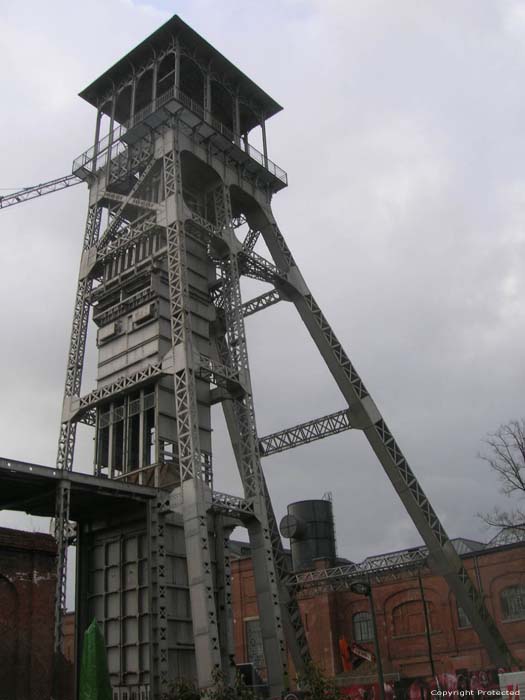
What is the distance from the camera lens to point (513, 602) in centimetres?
3912

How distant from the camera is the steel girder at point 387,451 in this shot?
28.9 m

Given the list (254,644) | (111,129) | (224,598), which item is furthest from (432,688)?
(111,129)

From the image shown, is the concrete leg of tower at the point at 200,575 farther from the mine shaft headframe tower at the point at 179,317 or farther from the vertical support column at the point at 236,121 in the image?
the vertical support column at the point at 236,121

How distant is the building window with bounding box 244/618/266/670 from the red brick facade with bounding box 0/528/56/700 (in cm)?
2739

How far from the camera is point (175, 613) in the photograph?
2503 centimetres

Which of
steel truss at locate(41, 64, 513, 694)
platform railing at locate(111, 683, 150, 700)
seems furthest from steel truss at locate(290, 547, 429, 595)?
platform railing at locate(111, 683, 150, 700)

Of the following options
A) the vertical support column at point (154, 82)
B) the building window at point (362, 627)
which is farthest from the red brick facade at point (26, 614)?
the building window at point (362, 627)

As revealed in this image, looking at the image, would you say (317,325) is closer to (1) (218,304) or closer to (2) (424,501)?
(1) (218,304)

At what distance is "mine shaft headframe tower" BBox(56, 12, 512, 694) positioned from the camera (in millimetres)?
25031

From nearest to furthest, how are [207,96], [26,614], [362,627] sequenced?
[26,614]
[207,96]
[362,627]

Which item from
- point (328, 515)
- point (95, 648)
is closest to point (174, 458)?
point (95, 648)

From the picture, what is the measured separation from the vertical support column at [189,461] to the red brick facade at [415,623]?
51.5 ft

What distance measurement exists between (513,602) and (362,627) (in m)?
8.96

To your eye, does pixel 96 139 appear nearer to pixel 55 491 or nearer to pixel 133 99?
pixel 133 99
